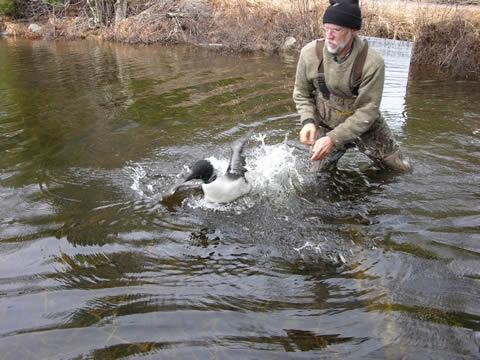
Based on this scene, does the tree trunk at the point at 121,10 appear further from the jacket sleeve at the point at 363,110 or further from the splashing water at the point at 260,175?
the jacket sleeve at the point at 363,110

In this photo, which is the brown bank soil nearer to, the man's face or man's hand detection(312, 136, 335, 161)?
the man's face

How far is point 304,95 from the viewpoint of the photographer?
17.5ft

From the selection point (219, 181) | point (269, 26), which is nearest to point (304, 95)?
point (219, 181)

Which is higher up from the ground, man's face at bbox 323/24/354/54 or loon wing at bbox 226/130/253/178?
man's face at bbox 323/24/354/54

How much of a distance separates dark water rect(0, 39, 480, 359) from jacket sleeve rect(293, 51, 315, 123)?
96 cm

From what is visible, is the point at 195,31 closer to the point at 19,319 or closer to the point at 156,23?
the point at 156,23

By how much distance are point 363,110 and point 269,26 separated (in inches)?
556

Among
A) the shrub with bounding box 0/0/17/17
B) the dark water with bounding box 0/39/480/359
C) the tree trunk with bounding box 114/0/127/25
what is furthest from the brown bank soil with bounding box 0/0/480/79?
the dark water with bounding box 0/39/480/359

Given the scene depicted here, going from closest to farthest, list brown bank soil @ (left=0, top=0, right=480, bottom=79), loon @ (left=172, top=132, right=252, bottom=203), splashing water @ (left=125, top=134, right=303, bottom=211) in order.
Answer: loon @ (left=172, top=132, right=252, bottom=203)
splashing water @ (left=125, top=134, right=303, bottom=211)
brown bank soil @ (left=0, top=0, right=480, bottom=79)

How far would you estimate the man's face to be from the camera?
14.8 ft

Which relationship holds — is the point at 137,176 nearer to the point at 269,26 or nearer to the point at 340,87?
the point at 340,87

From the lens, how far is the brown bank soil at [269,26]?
43.6ft

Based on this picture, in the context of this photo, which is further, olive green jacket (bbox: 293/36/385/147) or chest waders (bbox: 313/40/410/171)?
chest waders (bbox: 313/40/410/171)

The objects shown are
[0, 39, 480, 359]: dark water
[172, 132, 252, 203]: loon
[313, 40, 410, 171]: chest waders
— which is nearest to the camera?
[0, 39, 480, 359]: dark water
